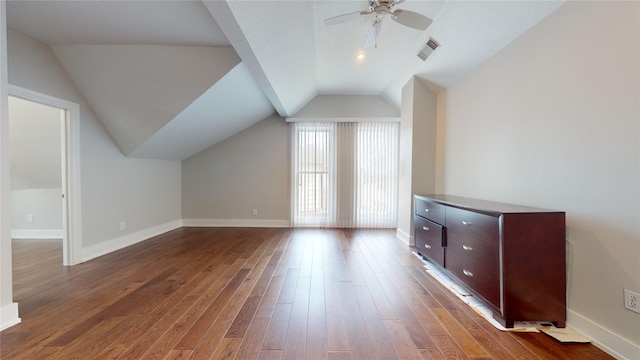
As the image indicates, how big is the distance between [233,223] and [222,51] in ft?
11.2

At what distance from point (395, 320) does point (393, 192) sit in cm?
332

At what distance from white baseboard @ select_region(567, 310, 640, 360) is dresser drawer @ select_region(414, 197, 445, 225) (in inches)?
46.2

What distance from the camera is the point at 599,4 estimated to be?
1.58 metres

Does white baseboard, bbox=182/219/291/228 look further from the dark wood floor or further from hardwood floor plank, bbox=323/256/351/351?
hardwood floor plank, bbox=323/256/351/351

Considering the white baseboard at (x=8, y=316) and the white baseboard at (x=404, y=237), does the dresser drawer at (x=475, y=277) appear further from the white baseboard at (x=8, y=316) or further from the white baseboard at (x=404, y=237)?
the white baseboard at (x=8, y=316)

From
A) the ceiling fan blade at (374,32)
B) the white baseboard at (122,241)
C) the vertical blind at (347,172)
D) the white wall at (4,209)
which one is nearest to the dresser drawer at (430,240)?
the vertical blind at (347,172)

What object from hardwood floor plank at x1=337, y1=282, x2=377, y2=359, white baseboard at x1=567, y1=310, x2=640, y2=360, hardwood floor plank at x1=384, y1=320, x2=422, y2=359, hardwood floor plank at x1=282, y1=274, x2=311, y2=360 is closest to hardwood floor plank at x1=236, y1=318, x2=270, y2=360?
hardwood floor plank at x1=282, y1=274, x2=311, y2=360

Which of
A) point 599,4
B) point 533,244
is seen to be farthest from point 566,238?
point 599,4

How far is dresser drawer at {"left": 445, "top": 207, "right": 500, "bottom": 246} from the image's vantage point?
189 centimetres

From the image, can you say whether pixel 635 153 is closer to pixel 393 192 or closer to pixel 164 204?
pixel 393 192

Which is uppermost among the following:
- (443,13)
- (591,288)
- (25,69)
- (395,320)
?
(443,13)

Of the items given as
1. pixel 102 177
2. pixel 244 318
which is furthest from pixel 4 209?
pixel 244 318

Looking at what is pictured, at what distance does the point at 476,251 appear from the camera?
2.10 m

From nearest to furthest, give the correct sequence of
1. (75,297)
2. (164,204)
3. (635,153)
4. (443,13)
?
(635,153), (75,297), (443,13), (164,204)
